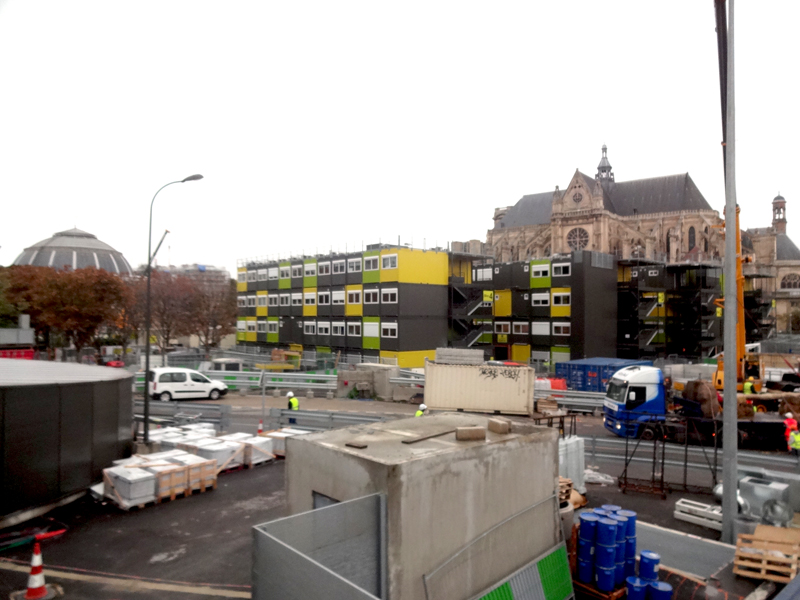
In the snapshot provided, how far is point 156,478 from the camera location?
12.4 metres

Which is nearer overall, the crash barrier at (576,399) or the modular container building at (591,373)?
the crash barrier at (576,399)

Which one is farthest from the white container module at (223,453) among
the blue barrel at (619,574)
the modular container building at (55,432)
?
the blue barrel at (619,574)

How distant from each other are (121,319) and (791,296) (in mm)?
95156

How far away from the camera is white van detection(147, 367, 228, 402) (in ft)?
90.0

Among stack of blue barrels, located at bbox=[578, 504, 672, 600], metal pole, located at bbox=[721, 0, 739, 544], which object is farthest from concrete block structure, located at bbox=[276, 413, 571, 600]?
metal pole, located at bbox=[721, 0, 739, 544]

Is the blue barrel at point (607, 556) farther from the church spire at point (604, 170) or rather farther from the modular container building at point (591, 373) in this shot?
the church spire at point (604, 170)

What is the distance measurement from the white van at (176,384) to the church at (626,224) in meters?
52.2

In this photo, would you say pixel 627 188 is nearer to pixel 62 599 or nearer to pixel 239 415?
pixel 239 415

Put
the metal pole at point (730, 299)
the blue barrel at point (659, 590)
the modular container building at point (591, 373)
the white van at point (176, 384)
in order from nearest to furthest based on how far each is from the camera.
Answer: the blue barrel at point (659, 590) < the metal pole at point (730, 299) < the white van at point (176, 384) < the modular container building at point (591, 373)

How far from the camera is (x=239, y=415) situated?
2505 centimetres

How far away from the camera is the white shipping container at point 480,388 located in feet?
63.4

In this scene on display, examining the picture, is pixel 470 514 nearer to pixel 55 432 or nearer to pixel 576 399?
pixel 55 432

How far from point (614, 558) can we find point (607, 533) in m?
0.43

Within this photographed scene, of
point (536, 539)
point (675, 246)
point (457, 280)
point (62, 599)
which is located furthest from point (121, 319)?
point (675, 246)
